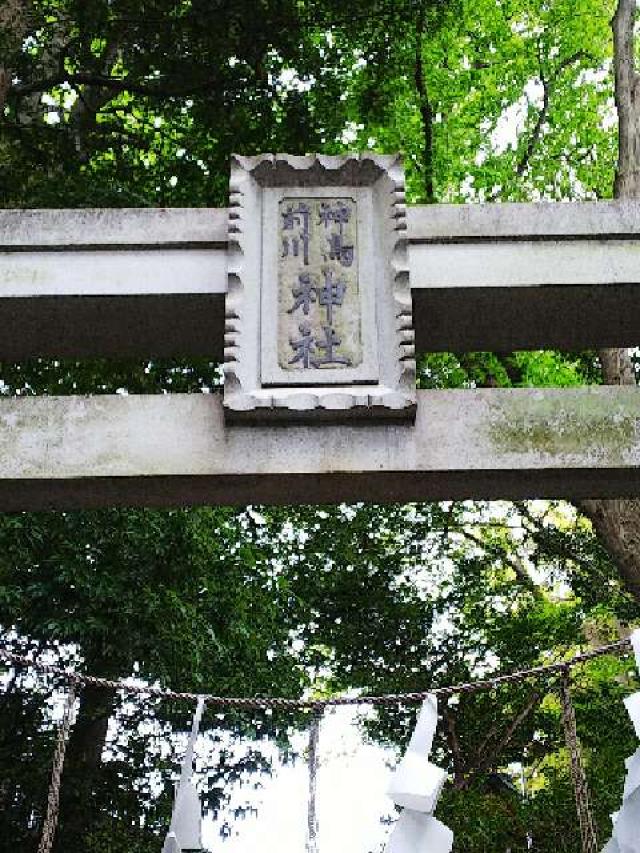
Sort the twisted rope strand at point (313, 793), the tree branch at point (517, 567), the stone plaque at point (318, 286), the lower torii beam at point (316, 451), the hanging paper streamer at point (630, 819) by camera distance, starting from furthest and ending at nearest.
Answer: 1. the tree branch at point (517, 567)
2. the twisted rope strand at point (313, 793)
3. the stone plaque at point (318, 286)
4. the lower torii beam at point (316, 451)
5. the hanging paper streamer at point (630, 819)

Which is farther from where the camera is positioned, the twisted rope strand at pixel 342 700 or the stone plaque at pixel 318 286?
the twisted rope strand at pixel 342 700

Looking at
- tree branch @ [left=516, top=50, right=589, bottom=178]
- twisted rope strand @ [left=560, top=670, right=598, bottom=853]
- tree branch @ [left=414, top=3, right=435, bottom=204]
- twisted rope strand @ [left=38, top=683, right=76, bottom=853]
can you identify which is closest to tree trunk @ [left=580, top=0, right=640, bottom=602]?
tree branch @ [left=414, top=3, right=435, bottom=204]

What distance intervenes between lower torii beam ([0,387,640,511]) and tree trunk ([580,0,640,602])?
3.06 metres

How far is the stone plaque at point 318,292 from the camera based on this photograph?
136 inches

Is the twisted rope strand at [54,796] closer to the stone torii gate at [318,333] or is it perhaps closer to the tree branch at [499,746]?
the stone torii gate at [318,333]

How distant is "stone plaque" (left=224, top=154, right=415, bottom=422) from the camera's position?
136 inches

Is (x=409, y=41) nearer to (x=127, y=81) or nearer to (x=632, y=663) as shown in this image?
(x=127, y=81)

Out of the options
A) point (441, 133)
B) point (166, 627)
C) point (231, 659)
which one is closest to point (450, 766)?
point (231, 659)

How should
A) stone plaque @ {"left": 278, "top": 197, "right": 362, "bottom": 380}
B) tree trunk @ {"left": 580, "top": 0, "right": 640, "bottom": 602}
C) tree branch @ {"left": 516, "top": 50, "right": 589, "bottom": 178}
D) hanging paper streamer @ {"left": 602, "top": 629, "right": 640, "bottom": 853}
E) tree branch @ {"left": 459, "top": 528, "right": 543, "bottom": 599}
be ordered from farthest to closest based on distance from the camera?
tree branch @ {"left": 459, "top": 528, "right": 543, "bottom": 599} < tree branch @ {"left": 516, "top": 50, "right": 589, "bottom": 178} < tree trunk @ {"left": 580, "top": 0, "right": 640, "bottom": 602} < stone plaque @ {"left": 278, "top": 197, "right": 362, "bottom": 380} < hanging paper streamer @ {"left": 602, "top": 629, "right": 640, "bottom": 853}

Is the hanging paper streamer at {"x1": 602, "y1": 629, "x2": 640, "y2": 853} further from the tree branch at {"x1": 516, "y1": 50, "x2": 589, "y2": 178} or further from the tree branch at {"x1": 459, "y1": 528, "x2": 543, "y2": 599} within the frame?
the tree branch at {"x1": 459, "y1": 528, "x2": 543, "y2": 599}

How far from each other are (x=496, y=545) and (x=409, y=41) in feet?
21.5

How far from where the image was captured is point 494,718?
1075 cm

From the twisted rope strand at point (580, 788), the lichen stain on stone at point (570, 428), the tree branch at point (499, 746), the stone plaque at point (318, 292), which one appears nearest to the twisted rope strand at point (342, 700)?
the twisted rope strand at point (580, 788)

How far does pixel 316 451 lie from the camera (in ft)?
11.2
